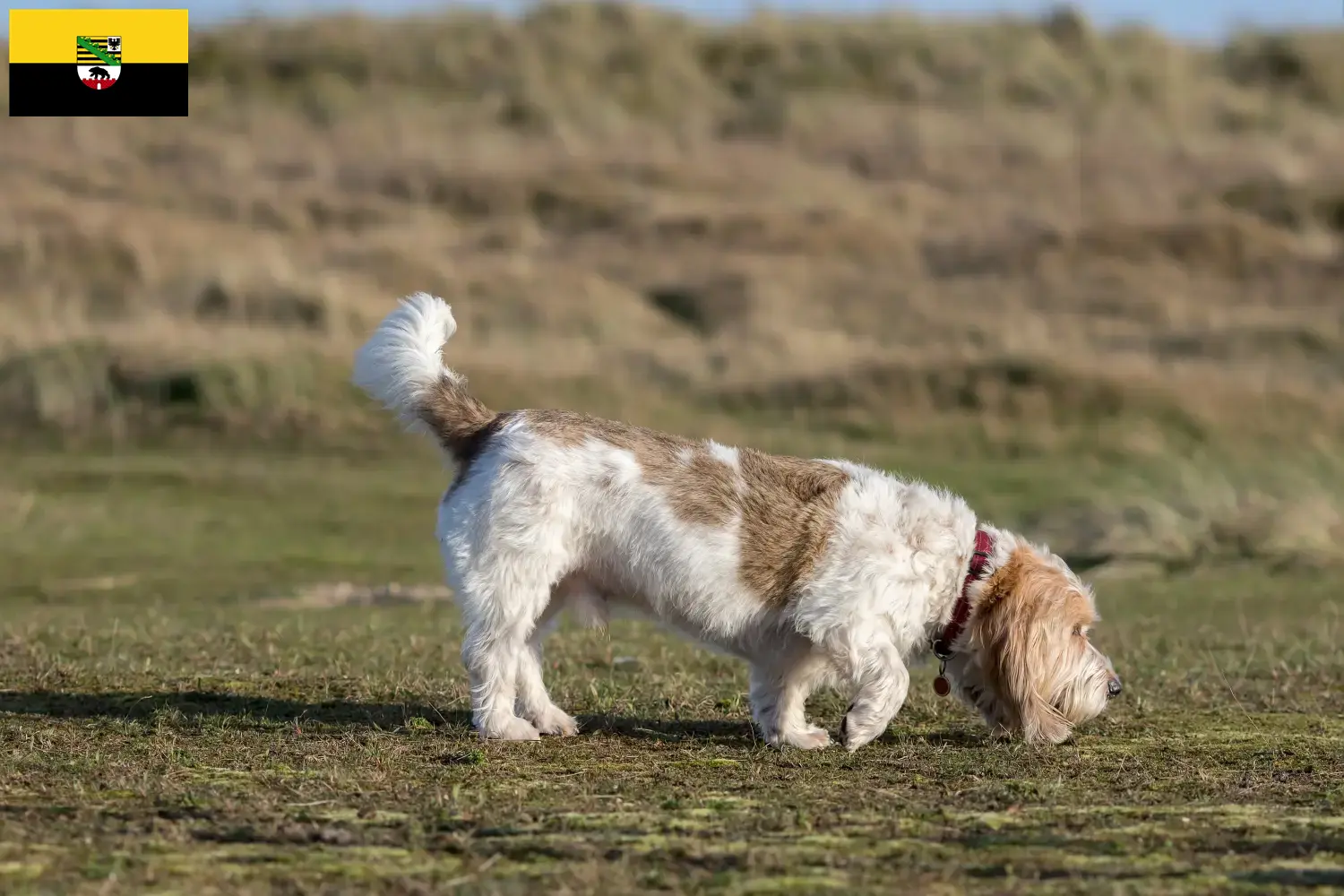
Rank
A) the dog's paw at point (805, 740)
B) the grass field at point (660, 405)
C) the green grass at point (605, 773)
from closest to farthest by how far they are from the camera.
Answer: the green grass at point (605, 773), the grass field at point (660, 405), the dog's paw at point (805, 740)

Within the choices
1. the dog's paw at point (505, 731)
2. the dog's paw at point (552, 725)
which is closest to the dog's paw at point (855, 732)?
the dog's paw at point (552, 725)

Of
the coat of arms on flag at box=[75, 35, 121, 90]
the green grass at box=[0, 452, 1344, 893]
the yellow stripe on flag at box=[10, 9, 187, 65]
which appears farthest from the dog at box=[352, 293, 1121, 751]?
the coat of arms on flag at box=[75, 35, 121, 90]

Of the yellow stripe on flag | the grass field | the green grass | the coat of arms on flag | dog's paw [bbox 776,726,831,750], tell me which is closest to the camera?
the green grass

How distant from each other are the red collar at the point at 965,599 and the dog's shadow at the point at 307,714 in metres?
0.43

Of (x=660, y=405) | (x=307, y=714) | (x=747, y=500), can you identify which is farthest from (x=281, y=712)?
(x=660, y=405)

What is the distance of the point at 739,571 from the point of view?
843cm

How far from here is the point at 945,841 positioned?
246 inches

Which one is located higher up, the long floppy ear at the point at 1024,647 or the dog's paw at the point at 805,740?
the long floppy ear at the point at 1024,647

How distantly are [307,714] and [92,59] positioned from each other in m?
23.2

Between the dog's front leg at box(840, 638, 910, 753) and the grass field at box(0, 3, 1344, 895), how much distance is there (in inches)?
4.8

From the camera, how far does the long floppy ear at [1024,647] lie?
847 cm

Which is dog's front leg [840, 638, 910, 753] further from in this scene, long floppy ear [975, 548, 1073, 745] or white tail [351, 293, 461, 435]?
white tail [351, 293, 461, 435]

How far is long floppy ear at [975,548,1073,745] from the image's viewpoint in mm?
8469

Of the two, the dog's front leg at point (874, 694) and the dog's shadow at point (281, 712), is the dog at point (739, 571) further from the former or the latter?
the dog's shadow at point (281, 712)
